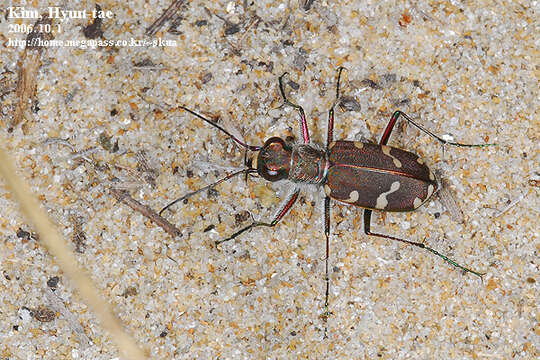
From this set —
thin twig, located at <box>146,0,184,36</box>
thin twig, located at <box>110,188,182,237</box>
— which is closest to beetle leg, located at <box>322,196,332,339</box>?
thin twig, located at <box>110,188,182,237</box>

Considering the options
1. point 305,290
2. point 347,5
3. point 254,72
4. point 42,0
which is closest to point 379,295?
point 305,290

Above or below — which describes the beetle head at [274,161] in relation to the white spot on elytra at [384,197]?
above

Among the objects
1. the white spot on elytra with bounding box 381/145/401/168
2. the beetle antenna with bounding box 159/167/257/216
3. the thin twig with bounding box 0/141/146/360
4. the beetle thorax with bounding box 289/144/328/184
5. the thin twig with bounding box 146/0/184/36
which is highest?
the thin twig with bounding box 146/0/184/36

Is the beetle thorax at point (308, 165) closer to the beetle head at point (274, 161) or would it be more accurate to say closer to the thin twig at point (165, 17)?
the beetle head at point (274, 161)

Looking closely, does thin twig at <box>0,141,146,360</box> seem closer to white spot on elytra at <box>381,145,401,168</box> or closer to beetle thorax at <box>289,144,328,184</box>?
beetle thorax at <box>289,144,328,184</box>

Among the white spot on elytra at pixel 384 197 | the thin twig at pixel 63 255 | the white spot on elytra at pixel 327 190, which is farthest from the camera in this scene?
the thin twig at pixel 63 255

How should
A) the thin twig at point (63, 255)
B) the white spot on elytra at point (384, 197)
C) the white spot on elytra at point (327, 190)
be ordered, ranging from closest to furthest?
the white spot on elytra at point (384, 197), the white spot on elytra at point (327, 190), the thin twig at point (63, 255)

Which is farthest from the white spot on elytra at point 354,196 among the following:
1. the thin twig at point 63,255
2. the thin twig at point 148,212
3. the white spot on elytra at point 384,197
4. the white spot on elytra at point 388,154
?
the thin twig at point 63,255
